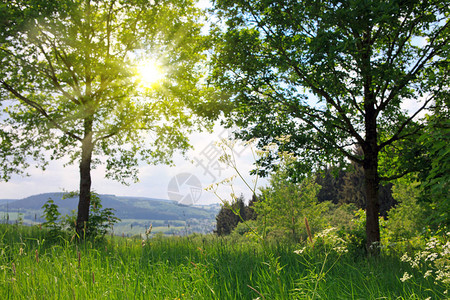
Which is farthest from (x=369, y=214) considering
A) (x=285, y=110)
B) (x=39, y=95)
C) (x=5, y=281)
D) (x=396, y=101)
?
(x=39, y=95)

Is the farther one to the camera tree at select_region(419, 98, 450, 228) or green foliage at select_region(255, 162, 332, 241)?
green foliage at select_region(255, 162, 332, 241)

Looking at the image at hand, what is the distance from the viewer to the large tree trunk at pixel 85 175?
40.4 feet

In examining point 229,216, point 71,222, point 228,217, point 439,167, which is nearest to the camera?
point 439,167

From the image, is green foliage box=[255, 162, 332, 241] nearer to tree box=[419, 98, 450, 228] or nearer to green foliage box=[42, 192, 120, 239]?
green foliage box=[42, 192, 120, 239]

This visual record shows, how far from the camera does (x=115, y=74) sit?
12484 mm

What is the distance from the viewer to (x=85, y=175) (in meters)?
12.9

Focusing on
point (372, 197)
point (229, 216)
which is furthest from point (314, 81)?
point (229, 216)

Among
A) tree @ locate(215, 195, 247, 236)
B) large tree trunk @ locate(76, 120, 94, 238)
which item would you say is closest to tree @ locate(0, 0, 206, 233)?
large tree trunk @ locate(76, 120, 94, 238)

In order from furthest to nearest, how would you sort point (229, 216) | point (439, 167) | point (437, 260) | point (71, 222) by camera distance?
point (229, 216) → point (71, 222) → point (439, 167) → point (437, 260)

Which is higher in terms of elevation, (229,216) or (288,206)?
(288,206)

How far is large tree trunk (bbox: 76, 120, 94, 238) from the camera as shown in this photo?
1231 cm

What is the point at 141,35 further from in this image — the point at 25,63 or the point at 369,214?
the point at 369,214

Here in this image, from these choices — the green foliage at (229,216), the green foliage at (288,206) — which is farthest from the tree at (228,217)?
the green foliage at (288,206)

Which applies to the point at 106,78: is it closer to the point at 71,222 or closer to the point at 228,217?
the point at 71,222
